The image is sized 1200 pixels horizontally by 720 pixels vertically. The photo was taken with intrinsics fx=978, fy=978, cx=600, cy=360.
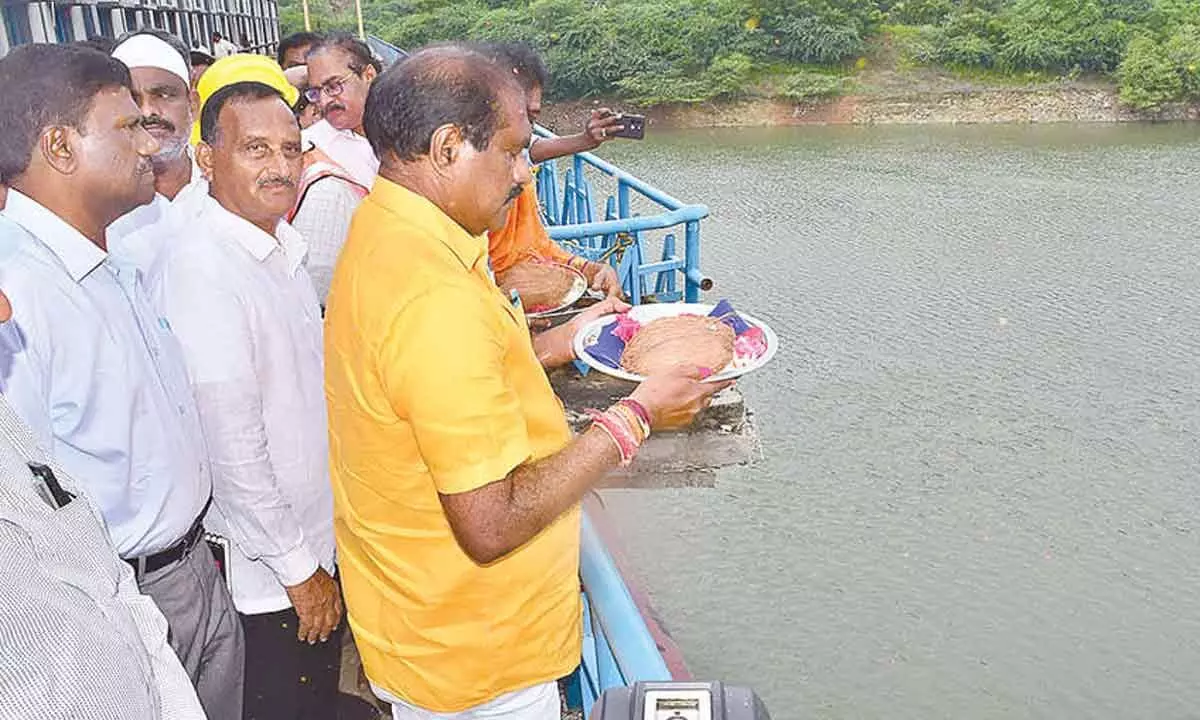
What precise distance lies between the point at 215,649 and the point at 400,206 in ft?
2.93

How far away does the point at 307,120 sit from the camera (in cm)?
304

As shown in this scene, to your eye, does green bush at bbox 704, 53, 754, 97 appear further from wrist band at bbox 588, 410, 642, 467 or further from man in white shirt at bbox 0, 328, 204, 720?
man in white shirt at bbox 0, 328, 204, 720

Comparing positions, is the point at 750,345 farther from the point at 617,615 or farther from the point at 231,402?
the point at 231,402

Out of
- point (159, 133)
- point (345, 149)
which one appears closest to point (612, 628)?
point (345, 149)

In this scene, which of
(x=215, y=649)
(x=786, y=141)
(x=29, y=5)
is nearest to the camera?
(x=215, y=649)

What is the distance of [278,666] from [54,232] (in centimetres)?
87

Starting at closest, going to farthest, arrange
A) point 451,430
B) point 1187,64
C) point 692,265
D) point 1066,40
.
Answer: point 451,430 < point 692,265 < point 1187,64 < point 1066,40

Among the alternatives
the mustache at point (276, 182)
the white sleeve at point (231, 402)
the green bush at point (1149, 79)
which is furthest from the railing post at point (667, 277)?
the green bush at point (1149, 79)

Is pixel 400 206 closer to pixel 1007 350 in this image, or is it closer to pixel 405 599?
pixel 405 599

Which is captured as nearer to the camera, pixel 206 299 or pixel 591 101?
pixel 206 299

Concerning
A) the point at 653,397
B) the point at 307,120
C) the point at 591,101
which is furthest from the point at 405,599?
the point at 591,101

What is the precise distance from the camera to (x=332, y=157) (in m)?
2.32

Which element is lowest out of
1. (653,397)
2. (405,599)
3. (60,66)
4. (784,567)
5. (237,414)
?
(784,567)

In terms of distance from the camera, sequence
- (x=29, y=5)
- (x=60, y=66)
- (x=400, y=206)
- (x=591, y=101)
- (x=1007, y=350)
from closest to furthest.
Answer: (x=400, y=206), (x=60, y=66), (x=1007, y=350), (x=29, y=5), (x=591, y=101)
